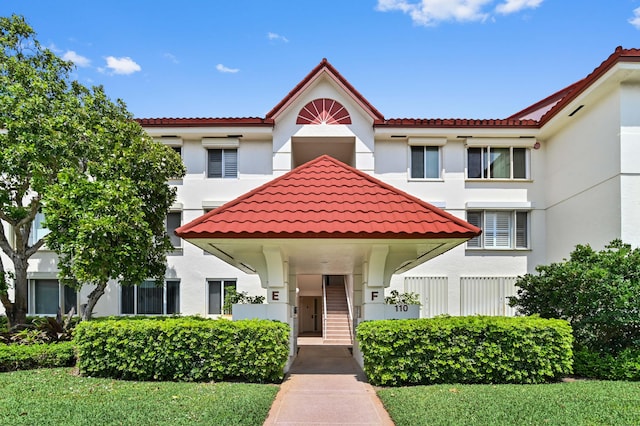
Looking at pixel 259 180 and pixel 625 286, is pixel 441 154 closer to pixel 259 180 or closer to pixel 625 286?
pixel 259 180

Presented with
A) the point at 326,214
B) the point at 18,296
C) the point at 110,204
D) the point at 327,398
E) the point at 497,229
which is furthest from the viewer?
the point at 497,229

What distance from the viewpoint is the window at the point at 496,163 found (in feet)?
62.4

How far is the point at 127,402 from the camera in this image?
7762mm

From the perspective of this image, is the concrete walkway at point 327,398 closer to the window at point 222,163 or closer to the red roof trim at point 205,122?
the window at point 222,163

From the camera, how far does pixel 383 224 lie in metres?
9.77

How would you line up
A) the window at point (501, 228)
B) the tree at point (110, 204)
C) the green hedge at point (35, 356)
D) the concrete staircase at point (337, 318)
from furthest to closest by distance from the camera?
the window at point (501, 228), the concrete staircase at point (337, 318), the tree at point (110, 204), the green hedge at point (35, 356)

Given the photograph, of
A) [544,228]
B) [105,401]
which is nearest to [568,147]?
[544,228]

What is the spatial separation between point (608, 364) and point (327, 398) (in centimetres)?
618

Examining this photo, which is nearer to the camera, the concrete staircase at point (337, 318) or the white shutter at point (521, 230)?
the concrete staircase at point (337, 318)

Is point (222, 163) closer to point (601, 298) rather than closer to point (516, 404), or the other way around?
point (601, 298)

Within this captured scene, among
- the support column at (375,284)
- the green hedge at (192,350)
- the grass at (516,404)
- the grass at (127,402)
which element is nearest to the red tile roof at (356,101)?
the support column at (375,284)

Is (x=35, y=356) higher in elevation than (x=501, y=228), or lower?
lower

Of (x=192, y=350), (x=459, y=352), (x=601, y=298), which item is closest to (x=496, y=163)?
(x=601, y=298)

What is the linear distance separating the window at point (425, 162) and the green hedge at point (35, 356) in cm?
1332
